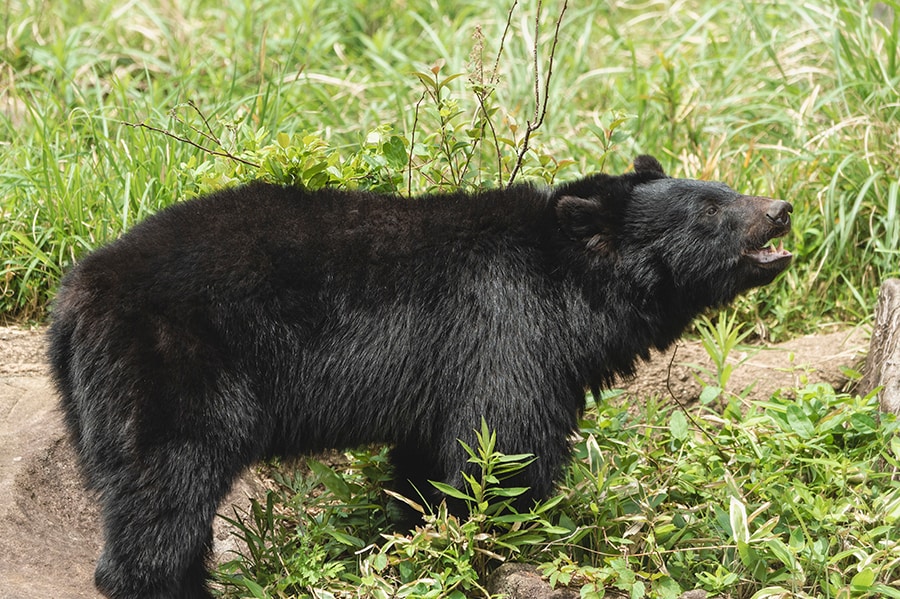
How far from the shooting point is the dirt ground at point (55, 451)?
3.82 m

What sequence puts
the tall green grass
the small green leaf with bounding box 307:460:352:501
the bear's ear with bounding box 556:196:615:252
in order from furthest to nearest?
the tall green grass
the small green leaf with bounding box 307:460:352:501
the bear's ear with bounding box 556:196:615:252

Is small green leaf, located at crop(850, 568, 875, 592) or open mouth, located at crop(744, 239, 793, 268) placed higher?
open mouth, located at crop(744, 239, 793, 268)

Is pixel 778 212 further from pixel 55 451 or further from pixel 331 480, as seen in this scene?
pixel 55 451

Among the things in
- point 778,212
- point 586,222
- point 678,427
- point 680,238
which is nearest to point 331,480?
point 586,222

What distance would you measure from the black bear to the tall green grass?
849 millimetres

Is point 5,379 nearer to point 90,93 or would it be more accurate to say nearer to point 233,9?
point 90,93

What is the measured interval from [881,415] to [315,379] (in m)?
2.37

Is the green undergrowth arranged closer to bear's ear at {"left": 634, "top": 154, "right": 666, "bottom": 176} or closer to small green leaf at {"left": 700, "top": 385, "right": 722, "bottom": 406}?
small green leaf at {"left": 700, "top": 385, "right": 722, "bottom": 406}

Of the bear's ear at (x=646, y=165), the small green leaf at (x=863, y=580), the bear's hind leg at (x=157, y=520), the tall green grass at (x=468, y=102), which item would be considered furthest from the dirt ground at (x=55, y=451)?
the small green leaf at (x=863, y=580)

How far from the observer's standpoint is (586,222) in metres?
4.05

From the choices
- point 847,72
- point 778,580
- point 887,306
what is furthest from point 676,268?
point 847,72

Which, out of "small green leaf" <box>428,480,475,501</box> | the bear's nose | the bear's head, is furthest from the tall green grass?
"small green leaf" <box>428,480,475,501</box>

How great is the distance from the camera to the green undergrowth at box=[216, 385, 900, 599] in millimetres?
3703

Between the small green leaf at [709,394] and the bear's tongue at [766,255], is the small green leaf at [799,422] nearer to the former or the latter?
the small green leaf at [709,394]
